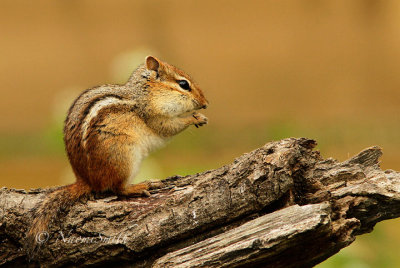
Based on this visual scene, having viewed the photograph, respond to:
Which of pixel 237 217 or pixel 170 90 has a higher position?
pixel 170 90

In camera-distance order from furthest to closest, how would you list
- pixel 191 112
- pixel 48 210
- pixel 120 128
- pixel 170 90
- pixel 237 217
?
pixel 191 112 → pixel 170 90 → pixel 120 128 → pixel 48 210 → pixel 237 217

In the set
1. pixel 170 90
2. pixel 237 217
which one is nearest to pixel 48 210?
pixel 237 217

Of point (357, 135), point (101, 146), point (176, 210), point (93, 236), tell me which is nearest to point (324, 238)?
point (176, 210)

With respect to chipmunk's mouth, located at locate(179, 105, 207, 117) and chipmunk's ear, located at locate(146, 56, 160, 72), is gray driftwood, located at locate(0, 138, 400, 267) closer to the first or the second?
chipmunk's mouth, located at locate(179, 105, 207, 117)

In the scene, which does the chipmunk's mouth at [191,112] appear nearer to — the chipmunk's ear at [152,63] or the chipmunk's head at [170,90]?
the chipmunk's head at [170,90]

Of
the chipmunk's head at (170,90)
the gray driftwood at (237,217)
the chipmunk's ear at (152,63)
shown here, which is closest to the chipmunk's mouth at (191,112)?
the chipmunk's head at (170,90)

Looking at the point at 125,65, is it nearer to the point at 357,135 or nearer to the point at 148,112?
the point at 148,112

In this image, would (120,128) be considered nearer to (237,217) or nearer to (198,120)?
(198,120)
